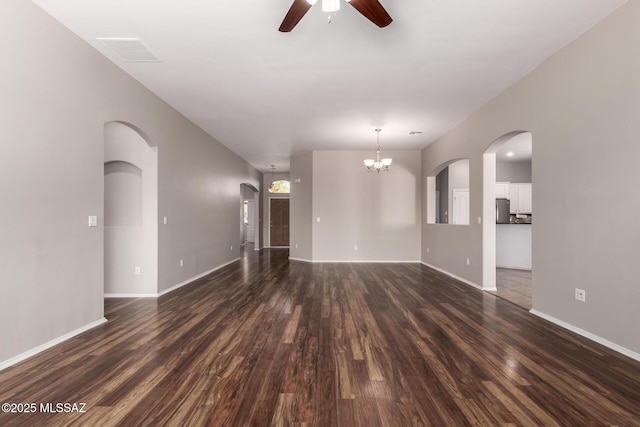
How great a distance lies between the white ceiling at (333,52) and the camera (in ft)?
9.27

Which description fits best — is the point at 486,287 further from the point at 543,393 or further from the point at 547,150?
the point at 543,393

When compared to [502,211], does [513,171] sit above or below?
above

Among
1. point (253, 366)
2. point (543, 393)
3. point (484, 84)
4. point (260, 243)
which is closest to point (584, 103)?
point (484, 84)

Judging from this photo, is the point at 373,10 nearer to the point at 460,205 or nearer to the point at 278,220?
the point at 460,205

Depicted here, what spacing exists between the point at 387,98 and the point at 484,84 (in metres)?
1.30

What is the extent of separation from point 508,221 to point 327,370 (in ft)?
24.6

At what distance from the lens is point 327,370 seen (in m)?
2.38

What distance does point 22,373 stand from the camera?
2344 millimetres

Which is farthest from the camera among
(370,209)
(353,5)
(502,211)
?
(370,209)

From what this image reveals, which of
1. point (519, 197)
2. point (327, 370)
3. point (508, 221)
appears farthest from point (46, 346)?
point (519, 197)

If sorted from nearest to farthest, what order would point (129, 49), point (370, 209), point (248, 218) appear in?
point (129, 49), point (370, 209), point (248, 218)

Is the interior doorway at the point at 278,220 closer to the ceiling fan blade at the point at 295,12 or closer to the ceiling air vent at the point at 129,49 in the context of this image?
the ceiling air vent at the point at 129,49

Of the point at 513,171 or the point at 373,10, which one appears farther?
the point at 513,171

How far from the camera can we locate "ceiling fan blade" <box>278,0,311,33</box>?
2195 millimetres
